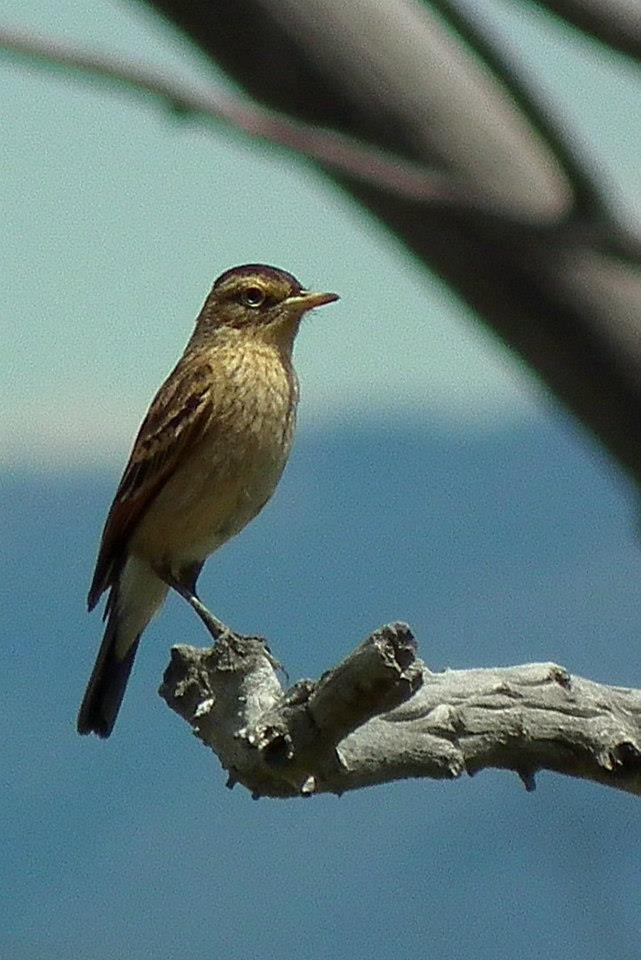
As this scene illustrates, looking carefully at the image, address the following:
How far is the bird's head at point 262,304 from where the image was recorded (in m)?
4.77

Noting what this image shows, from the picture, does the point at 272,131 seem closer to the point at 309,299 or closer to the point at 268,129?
the point at 268,129

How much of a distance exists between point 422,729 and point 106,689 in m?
2.49

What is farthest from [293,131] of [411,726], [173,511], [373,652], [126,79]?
[173,511]

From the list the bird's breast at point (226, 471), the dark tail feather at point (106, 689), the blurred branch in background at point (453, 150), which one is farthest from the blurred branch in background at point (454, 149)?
the dark tail feather at point (106, 689)

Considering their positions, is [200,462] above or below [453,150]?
above

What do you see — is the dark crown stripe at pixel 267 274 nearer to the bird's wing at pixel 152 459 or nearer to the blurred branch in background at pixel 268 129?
the bird's wing at pixel 152 459

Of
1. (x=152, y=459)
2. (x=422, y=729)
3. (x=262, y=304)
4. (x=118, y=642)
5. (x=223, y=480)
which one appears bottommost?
(x=422, y=729)

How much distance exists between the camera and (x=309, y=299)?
4684 mm

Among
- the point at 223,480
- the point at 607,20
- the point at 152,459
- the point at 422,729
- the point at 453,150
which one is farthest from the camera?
the point at 152,459

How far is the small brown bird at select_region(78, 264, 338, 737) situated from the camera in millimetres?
4387

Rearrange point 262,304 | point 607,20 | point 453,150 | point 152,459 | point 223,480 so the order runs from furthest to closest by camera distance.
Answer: point 262,304 < point 152,459 < point 223,480 < point 453,150 < point 607,20

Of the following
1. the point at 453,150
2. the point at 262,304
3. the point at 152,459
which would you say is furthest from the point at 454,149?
the point at 262,304

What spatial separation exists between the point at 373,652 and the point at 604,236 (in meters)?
1.06

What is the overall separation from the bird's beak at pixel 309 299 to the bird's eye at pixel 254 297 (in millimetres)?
93
